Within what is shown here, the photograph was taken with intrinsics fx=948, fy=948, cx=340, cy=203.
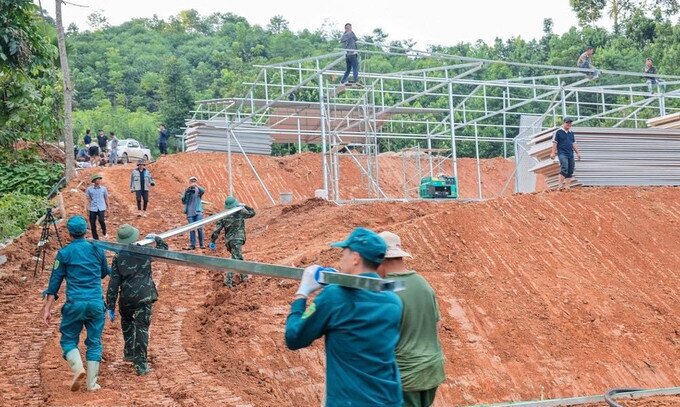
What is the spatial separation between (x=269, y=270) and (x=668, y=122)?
23.5m

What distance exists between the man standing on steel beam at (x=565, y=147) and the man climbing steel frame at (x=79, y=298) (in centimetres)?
1394

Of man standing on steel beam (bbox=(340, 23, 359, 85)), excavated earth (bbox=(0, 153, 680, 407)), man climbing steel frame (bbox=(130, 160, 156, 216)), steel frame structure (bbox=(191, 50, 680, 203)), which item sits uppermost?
man standing on steel beam (bbox=(340, 23, 359, 85))

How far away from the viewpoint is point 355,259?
4711 mm

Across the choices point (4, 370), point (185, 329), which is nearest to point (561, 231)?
point (185, 329)

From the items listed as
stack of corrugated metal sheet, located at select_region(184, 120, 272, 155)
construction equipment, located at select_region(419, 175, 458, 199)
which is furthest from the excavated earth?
stack of corrugated metal sheet, located at select_region(184, 120, 272, 155)

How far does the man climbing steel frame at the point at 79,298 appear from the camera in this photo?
954 centimetres

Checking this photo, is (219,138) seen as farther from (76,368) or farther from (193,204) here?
(76,368)

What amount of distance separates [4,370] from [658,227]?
1431cm

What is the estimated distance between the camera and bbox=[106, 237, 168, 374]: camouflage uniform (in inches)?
412

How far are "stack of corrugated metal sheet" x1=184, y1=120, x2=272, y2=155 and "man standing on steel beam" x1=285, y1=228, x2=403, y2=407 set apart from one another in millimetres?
30475

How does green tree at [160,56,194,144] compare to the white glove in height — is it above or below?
above

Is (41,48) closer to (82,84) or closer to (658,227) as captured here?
(658,227)

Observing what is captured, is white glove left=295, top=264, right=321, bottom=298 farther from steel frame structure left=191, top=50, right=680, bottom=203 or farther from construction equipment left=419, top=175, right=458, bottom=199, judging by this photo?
steel frame structure left=191, top=50, right=680, bottom=203

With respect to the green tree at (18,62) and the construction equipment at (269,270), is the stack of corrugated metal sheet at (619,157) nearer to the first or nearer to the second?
the green tree at (18,62)
